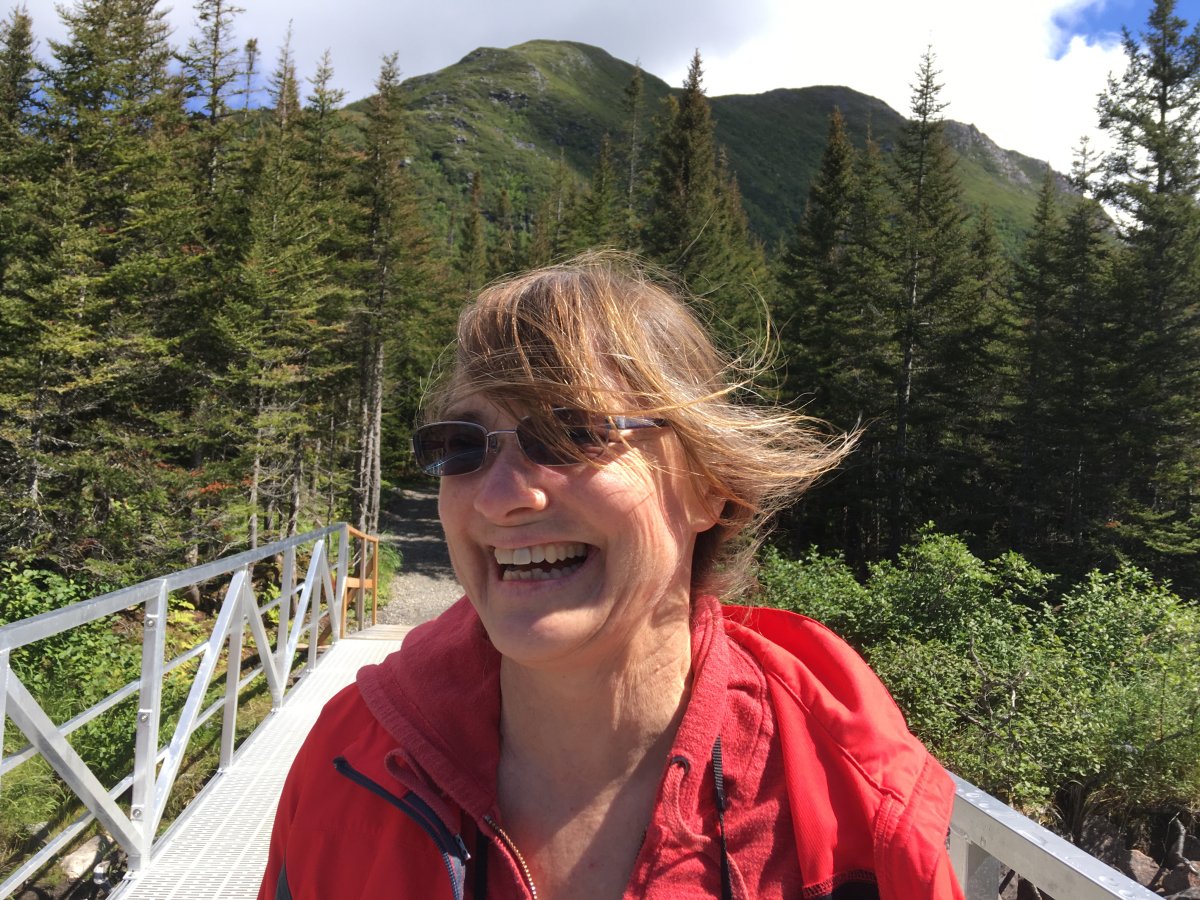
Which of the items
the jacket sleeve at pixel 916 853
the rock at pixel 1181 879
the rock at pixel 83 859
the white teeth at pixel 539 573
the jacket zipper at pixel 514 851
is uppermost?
the white teeth at pixel 539 573

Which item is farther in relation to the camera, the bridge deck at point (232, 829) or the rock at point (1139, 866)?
the rock at point (1139, 866)

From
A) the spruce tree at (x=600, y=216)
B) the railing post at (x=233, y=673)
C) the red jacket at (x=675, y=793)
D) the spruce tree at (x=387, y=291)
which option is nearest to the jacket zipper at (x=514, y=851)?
the red jacket at (x=675, y=793)

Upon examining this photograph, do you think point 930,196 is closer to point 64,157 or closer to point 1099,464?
point 1099,464

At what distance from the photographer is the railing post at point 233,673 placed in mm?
3938

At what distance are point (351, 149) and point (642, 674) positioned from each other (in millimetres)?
25571

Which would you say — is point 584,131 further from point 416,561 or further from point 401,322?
point 416,561

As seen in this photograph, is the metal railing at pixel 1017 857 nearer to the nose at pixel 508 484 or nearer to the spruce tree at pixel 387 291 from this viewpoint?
the nose at pixel 508 484

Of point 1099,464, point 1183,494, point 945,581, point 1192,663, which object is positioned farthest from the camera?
point 1099,464

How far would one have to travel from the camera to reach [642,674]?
4.12ft

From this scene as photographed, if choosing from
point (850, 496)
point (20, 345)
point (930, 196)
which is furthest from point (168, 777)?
point (930, 196)

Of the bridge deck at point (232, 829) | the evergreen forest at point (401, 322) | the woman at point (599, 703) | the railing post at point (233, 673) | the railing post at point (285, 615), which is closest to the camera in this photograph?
the woman at point (599, 703)

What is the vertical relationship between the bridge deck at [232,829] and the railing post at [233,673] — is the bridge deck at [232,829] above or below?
below

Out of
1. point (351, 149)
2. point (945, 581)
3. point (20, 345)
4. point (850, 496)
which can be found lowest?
point (850, 496)

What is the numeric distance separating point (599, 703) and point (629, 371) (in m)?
0.51
